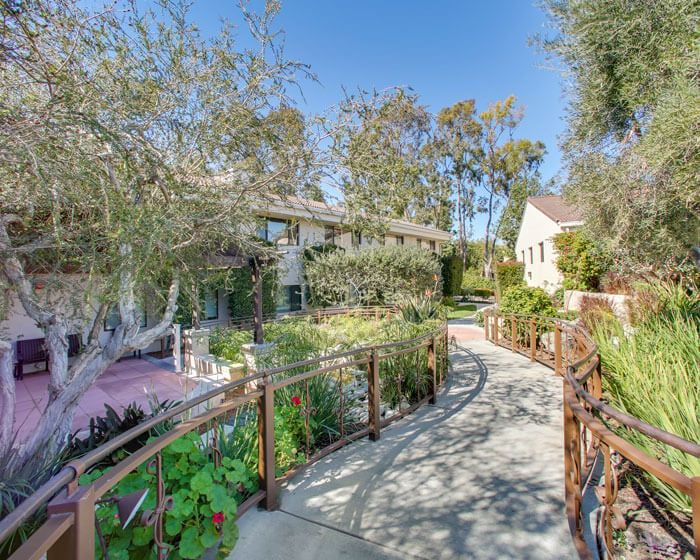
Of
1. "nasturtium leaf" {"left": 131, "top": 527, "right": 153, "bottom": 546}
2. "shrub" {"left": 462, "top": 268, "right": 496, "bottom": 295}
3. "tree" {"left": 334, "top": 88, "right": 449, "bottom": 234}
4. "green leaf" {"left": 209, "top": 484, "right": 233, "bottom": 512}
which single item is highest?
"tree" {"left": 334, "top": 88, "right": 449, "bottom": 234}

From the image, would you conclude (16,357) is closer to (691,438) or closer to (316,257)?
(316,257)

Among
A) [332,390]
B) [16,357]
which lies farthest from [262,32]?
[16,357]

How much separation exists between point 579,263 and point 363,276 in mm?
8843

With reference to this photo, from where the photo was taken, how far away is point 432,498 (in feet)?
9.77

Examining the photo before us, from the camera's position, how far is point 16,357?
8469 millimetres

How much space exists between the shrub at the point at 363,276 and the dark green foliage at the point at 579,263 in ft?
17.9

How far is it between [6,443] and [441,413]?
4.77 metres

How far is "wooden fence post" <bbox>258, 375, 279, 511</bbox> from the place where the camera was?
9.23ft

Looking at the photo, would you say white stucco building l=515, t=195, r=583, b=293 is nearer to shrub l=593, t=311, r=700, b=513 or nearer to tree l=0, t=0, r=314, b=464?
shrub l=593, t=311, r=700, b=513

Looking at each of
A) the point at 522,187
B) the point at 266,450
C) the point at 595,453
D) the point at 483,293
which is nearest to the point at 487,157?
the point at 522,187

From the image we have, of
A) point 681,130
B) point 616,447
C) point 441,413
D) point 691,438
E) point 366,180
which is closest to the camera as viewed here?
point 616,447

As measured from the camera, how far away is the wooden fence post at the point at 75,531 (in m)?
1.18

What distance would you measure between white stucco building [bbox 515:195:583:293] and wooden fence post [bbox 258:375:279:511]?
1812 centimetres

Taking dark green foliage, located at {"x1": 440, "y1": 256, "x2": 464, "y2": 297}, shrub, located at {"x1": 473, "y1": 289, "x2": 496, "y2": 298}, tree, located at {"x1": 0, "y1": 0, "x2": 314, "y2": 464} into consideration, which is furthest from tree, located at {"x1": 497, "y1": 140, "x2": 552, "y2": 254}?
tree, located at {"x1": 0, "y1": 0, "x2": 314, "y2": 464}
